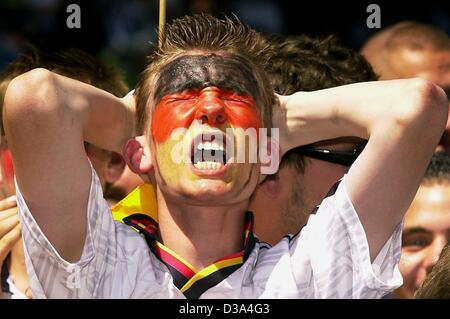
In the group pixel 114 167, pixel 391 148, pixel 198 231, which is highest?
pixel 391 148

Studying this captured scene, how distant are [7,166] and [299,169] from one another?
107 cm

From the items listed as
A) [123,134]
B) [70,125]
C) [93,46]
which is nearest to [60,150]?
[70,125]

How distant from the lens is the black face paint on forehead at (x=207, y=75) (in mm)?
3480

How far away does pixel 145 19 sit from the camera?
291 inches

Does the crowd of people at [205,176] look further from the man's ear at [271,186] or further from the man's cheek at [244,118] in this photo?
the man's ear at [271,186]

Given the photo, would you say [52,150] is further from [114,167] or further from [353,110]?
[114,167]

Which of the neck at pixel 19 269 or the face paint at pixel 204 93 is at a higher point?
the face paint at pixel 204 93

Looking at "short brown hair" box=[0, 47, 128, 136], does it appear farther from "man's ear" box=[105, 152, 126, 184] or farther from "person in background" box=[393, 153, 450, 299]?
"person in background" box=[393, 153, 450, 299]

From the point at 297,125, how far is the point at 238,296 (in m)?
0.56

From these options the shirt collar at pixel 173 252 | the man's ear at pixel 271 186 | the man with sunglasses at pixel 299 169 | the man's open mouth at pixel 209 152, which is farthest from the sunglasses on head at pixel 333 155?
the man's open mouth at pixel 209 152

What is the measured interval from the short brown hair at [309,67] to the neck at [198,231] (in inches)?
24.5

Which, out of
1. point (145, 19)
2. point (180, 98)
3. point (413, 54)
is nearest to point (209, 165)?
point (180, 98)

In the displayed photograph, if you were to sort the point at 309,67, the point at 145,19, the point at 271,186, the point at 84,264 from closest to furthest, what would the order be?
the point at 84,264, the point at 271,186, the point at 309,67, the point at 145,19
